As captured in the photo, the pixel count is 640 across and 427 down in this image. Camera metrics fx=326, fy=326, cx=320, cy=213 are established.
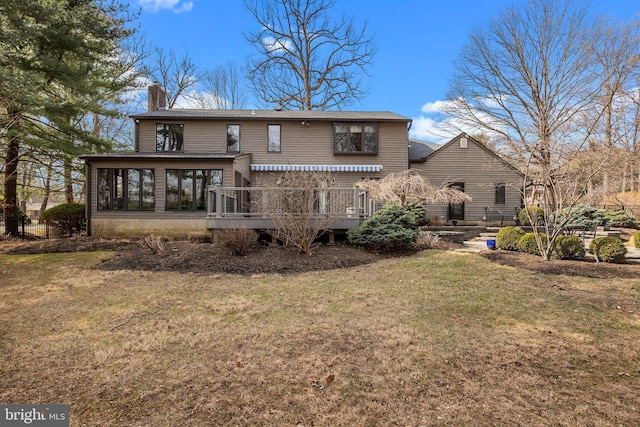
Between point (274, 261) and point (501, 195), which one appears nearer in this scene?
point (274, 261)

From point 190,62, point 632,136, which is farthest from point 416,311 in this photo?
point 190,62

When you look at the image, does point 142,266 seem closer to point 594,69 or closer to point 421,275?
point 421,275

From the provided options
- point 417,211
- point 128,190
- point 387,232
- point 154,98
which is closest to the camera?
point 387,232

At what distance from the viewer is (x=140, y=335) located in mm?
4684

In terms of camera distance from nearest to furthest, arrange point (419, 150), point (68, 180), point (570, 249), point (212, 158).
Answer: point (570, 249)
point (212, 158)
point (68, 180)
point (419, 150)

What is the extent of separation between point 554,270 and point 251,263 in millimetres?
7865

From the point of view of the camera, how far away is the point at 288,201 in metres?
9.81

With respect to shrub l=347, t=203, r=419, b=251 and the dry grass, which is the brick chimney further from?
shrub l=347, t=203, r=419, b=251

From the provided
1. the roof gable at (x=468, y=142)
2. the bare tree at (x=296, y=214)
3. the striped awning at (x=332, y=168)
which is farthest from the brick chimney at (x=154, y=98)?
the roof gable at (x=468, y=142)

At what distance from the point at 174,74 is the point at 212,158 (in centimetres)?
2070

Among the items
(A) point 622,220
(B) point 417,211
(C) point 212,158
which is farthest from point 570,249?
(A) point 622,220

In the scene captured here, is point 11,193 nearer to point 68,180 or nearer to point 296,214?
point 68,180

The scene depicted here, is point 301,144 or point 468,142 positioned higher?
point 468,142

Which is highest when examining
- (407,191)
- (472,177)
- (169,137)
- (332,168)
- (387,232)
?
(169,137)
